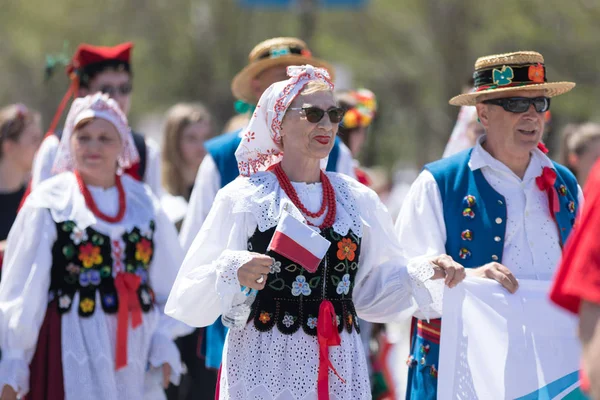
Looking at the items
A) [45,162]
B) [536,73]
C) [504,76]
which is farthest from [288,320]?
[45,162]

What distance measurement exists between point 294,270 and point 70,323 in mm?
1475

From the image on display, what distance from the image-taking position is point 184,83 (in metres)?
24.0

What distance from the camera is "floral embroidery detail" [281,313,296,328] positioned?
4.35m

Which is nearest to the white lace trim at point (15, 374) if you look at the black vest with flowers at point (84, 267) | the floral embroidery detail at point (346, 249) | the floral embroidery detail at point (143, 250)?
the black vest with flowers at point (84, 267)

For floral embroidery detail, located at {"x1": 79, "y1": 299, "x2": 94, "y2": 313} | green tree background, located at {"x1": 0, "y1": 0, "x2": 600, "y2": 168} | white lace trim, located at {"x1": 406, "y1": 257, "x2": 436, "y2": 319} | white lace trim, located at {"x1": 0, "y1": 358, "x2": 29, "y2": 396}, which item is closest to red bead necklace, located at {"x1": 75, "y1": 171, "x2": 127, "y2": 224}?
floral embroidery detail, located at {"x1": 79, "y1": 299, "x2": 94, "y2": 313}

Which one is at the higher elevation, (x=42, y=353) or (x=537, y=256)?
(x=537, y=256)

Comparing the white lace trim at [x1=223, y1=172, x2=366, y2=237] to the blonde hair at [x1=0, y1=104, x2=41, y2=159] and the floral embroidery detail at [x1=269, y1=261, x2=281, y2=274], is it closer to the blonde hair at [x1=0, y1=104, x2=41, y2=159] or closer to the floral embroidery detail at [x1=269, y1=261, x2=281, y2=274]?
the floral embroidery detail at [x1=269, y1=261, x2=281, y2=274]

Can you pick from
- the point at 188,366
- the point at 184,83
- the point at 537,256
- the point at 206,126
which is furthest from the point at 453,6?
the point at 537,256

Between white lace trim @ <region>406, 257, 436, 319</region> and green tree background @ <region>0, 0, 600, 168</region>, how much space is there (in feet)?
57.3

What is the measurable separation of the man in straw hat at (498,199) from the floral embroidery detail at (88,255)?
1.50 m

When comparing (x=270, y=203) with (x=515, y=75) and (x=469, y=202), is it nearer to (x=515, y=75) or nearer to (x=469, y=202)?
(x=469, y=202)

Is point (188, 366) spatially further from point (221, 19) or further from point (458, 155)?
point (221, 19)

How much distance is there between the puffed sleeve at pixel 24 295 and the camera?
515cm

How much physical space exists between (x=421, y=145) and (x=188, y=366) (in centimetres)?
1927
